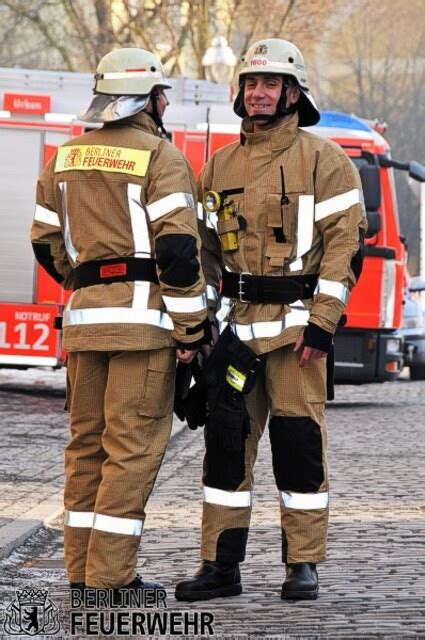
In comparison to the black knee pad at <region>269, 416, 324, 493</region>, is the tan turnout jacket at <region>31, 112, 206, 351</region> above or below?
above

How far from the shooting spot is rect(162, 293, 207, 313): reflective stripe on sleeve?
239 inches

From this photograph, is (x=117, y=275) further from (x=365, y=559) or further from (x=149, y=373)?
(x=365, y=559)

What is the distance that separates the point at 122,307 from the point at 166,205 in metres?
0.41

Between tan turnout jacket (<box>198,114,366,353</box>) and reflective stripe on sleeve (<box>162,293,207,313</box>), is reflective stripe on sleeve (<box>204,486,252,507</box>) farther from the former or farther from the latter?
reflective stripe on sleeve (<box>162,293,207,313</box>)

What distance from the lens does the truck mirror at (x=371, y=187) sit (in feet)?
53.4

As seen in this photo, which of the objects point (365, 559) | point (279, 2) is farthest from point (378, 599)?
point (279, 2)

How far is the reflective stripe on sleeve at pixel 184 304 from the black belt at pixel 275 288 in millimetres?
382

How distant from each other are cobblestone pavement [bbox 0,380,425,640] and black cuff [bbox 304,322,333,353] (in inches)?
37.3

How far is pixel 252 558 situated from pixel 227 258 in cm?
148

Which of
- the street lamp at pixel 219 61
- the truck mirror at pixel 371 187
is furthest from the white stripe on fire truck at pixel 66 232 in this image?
the street lamp at pixel 219 61

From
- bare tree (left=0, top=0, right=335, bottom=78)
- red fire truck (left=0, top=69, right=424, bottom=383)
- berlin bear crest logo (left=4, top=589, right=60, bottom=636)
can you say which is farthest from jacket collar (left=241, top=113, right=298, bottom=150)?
bare tree (left=0, top=0, right=335, bottom=78)

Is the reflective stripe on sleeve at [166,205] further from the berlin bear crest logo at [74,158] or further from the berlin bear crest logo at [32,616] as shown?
the berlin bear crest logo at [32,616]

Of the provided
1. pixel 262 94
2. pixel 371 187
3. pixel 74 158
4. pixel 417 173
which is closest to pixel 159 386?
pixel 74 158

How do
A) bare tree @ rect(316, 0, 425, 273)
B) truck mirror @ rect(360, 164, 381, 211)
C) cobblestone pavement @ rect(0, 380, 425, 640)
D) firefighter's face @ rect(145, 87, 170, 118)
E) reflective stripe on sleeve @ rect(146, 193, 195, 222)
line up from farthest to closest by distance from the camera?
bare tree @ rect(316, 0, 425, 273)
truck mirror @ rect(360, 164, 381, 211)
firefighter's face @ rect(145, 87, 170, 118)
reflective stripe on sleeve @ rect(146, 193, 195, 222)
cobblestone pavement @ rect(0, 380, 425, 640)
